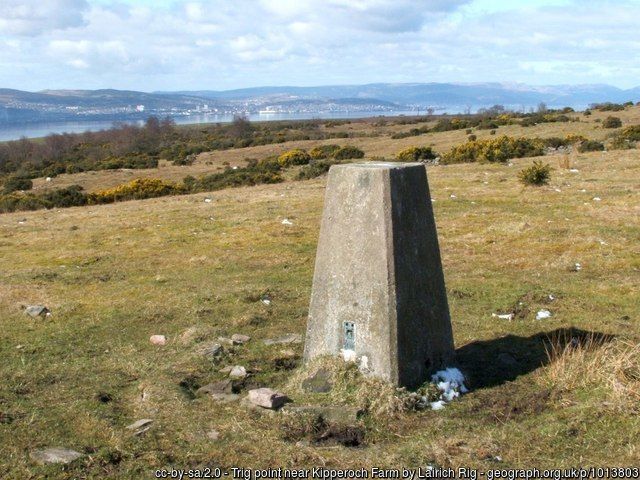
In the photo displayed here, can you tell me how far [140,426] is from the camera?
6895mm

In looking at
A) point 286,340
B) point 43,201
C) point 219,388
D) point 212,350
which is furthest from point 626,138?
point 219,388

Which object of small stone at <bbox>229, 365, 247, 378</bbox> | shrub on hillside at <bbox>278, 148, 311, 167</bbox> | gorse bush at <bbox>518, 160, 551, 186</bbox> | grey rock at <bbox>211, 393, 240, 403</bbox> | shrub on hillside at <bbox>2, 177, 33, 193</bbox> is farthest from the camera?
shrub on hillside at <bbox>278, 148, 311, 167</bbox>

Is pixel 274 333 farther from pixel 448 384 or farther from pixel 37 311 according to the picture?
pixel 37 311

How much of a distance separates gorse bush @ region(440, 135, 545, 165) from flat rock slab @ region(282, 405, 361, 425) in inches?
1134

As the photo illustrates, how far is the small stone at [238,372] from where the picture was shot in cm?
855

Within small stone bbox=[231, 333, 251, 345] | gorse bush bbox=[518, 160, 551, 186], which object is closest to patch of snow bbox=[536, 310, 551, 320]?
small stone bbox=[231, 333, 251, 345]

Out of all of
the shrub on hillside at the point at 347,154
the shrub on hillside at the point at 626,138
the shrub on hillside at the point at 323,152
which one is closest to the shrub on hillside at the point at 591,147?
the shrub on hillside at the point at 626,138

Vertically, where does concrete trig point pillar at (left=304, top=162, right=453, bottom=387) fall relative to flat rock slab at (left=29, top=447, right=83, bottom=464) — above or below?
above

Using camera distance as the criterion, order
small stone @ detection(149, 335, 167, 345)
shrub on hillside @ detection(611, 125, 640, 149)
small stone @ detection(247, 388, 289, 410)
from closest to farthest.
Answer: small stone @ detection(247, 388, 289, 410)
small stone @ detection(149, 335, 167, 345)
shrub on hillside @ detection(611, 125, 640, 149)

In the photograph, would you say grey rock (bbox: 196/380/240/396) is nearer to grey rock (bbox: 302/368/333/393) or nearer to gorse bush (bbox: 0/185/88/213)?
grey rock (bbox: 302/368/333/393)

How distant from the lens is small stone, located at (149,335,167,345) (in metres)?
10.3

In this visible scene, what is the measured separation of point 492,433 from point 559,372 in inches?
68.6

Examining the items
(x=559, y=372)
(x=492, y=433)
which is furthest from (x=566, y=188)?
(x=492, y=433)

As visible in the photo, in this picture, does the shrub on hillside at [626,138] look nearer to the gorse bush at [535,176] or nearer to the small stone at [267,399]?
the gorse bush at [535,176]
